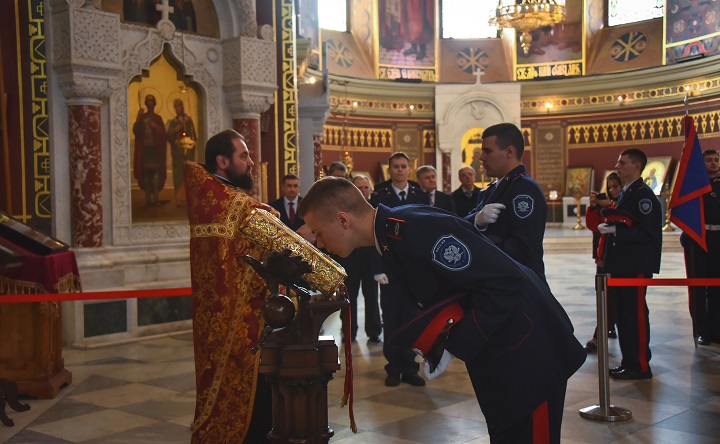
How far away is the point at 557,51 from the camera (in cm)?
2455

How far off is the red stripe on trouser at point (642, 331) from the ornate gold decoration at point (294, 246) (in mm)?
3360

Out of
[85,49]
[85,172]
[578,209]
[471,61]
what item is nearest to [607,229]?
[85,172]

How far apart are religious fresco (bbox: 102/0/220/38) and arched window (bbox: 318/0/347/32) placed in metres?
14.1

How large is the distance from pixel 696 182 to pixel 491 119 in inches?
693

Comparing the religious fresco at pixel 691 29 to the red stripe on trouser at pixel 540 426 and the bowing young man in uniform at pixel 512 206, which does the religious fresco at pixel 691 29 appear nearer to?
the bowing young man in uniform at pixel 512 206

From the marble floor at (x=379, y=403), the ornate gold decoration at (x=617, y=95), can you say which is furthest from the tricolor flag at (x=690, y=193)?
the ornate gold decoration at (x=617, y=95)

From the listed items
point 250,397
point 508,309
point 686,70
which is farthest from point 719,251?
point 686,70

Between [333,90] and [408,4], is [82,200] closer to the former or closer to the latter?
[333,90]

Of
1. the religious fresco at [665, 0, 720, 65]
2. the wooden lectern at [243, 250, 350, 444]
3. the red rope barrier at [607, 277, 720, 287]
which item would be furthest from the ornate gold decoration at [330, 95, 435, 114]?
the wooden lectern at [243, 250, 350, 444]

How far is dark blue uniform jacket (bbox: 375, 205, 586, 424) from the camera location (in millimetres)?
2455

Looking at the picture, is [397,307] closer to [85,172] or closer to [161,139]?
[85,172]

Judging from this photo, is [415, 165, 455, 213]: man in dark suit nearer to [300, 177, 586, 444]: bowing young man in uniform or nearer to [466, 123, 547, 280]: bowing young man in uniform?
[466, 123, 547, 280]: bowing young man in uniform

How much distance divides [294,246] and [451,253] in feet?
4.63

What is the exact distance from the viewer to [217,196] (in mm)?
4129
